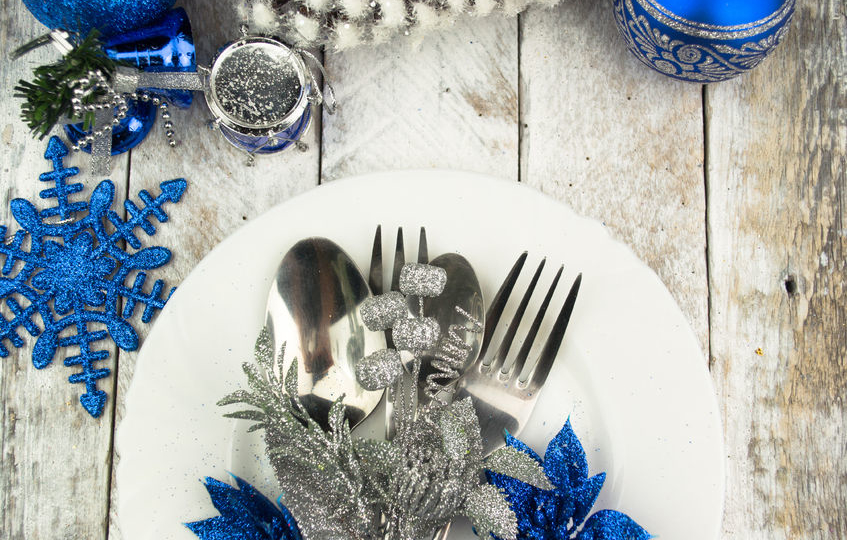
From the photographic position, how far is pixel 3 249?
556 mm

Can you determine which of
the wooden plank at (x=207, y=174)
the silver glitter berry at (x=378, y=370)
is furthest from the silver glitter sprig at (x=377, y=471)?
the wooden plank at (x=207, y=174)

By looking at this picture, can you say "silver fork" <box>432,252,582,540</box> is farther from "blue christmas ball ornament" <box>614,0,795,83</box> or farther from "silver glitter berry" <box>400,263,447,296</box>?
"blue christmas ball ornament" <box>614,0,795,83</box>

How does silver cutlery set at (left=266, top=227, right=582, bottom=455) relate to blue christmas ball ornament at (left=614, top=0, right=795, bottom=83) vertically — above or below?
below

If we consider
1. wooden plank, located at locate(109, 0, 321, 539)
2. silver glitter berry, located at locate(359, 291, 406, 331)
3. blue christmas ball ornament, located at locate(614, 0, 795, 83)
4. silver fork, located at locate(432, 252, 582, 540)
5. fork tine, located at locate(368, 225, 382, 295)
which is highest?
blue christmas ball ornament, located at locate(614, 0, 795, 83)

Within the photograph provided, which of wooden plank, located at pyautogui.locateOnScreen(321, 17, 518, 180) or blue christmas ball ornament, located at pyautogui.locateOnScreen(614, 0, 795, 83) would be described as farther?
wooden plank, located at pyautogui.locateOnScreen(321, 17, 518, 180)

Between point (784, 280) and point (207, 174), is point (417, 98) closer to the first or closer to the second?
point (207, 174)

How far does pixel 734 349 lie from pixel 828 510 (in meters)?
0.16

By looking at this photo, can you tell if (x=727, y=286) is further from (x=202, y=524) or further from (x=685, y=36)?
(x=202, y=524)

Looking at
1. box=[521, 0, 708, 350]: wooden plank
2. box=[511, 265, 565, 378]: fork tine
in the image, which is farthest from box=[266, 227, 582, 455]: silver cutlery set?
box=[521, 0, 708, 350]: wooden plank

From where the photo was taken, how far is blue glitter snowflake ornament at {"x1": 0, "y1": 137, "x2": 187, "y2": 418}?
55cm

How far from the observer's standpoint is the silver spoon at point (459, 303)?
0.51m

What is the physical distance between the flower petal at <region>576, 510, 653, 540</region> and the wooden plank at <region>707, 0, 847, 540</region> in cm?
15

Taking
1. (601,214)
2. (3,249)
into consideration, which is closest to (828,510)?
(601,214)

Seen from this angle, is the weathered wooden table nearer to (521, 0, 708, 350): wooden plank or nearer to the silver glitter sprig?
(521, 0, 708, 350): wooden plank
